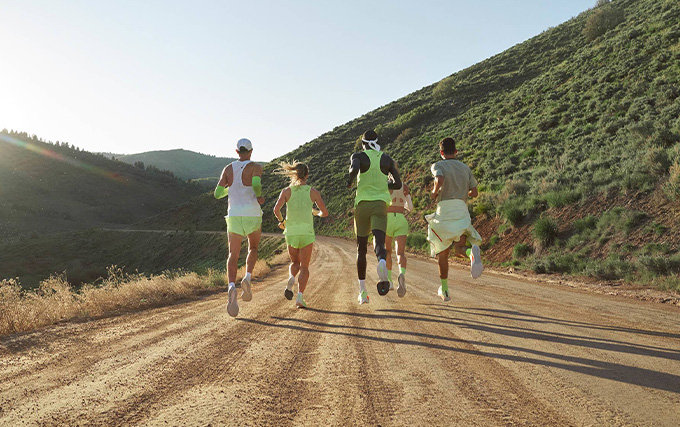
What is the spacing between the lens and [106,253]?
177 feet

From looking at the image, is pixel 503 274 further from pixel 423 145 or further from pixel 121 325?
pixel 423 145

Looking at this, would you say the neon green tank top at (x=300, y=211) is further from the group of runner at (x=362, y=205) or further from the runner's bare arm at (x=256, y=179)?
the runner's bare arm at (x=256, y=179)

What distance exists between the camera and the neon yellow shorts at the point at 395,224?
8.72m

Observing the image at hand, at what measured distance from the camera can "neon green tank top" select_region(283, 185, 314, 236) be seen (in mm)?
7508

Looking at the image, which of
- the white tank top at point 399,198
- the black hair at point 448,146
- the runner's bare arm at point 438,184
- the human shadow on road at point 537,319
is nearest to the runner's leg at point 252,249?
the white tank top at point 399,198

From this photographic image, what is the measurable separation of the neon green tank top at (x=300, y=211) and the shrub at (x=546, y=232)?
12872mm

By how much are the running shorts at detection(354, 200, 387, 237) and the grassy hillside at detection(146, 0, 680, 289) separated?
25.2ft

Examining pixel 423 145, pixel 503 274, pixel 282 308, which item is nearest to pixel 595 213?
pixel 503 274

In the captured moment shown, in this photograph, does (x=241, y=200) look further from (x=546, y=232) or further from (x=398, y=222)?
(x=546, y=232)

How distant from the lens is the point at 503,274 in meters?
15.5

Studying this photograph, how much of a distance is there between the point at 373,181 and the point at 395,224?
1.71 meters

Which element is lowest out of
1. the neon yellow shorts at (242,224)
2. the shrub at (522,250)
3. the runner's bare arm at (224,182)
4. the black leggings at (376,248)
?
the shrub at (522,250)

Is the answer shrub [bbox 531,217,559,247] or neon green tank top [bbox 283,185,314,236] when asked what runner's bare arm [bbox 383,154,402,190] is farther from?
shrub [bbox 531,217,559,247]

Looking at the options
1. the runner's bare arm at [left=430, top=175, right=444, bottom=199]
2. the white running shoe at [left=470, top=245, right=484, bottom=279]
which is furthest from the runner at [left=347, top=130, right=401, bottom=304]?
the white running shoe at [left=470, top=245, right=484, bottom=279]
